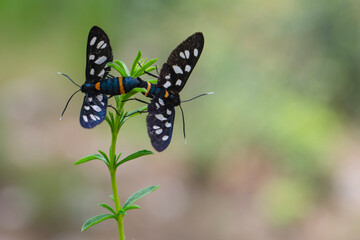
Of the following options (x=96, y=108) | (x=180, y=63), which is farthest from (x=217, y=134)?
(x=96, y=108)

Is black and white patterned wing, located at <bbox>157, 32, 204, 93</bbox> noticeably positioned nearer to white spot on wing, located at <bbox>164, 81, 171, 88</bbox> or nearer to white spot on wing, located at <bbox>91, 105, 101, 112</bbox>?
white spot on wing, located at <bbox>164, 81, 171, 88</bbox>

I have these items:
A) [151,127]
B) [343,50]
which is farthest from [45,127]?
[151,127]

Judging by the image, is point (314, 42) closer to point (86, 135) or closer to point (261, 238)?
point (261, 238)

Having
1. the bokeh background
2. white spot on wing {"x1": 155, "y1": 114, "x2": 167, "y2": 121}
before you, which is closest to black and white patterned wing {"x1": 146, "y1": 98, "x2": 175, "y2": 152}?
white spot on wing {"x1": 155, "y1": 114, "x2": 167, "y2": 121}

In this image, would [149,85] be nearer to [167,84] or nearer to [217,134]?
[167,84]

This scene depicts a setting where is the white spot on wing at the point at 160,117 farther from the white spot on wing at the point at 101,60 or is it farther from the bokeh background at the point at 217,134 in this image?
the bokeh background at the point at 217,134

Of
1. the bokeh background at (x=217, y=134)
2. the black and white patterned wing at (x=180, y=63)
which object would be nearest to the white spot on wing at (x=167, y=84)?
the black and white patterned wing at (x=180, y=63)
